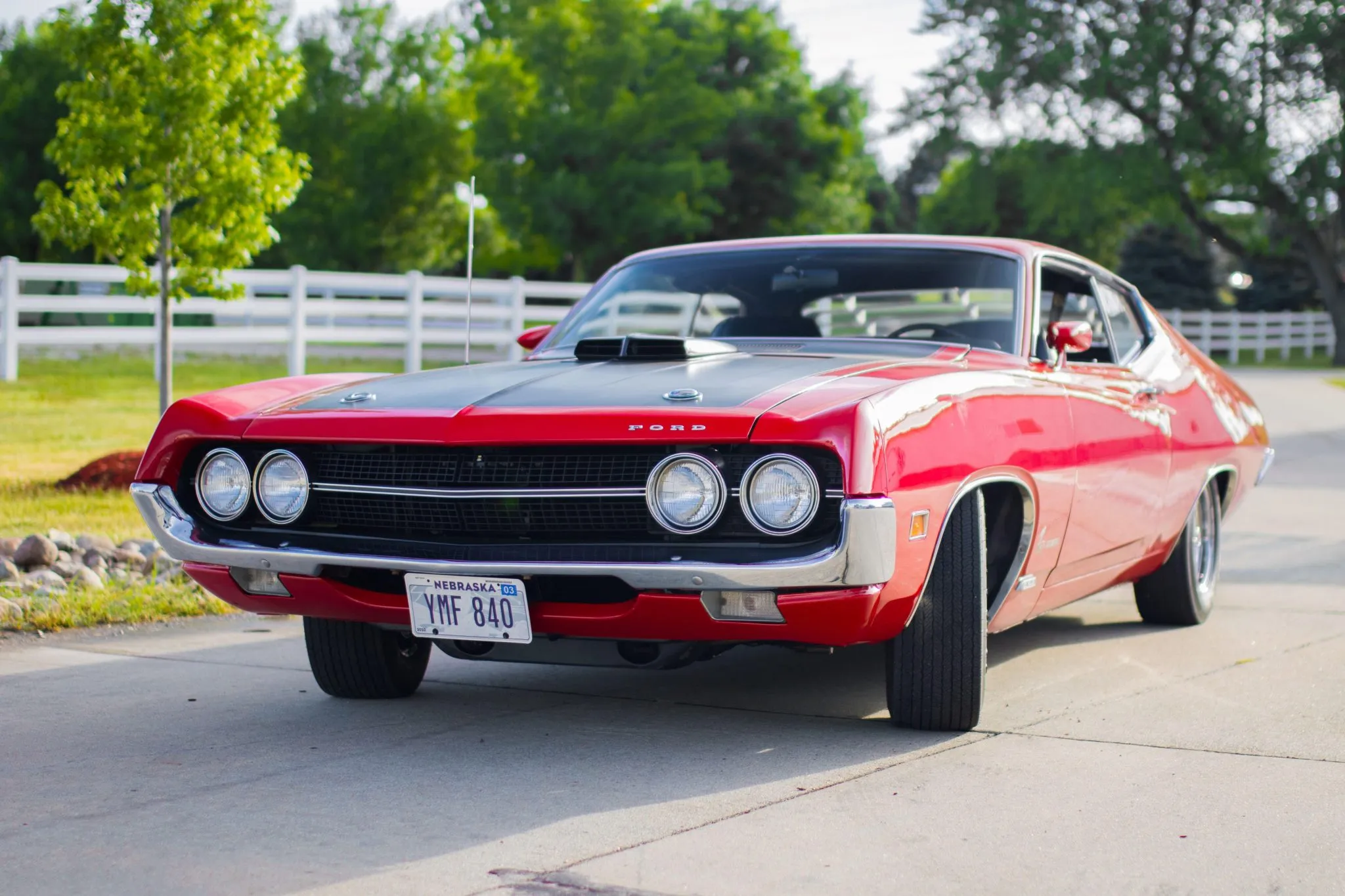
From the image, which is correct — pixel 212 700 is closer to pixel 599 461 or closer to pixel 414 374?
pixel 414 374

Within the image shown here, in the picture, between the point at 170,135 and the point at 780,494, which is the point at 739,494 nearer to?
the point at 780,494

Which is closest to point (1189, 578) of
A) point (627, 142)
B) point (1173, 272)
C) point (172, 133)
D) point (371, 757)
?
point (371, 757)

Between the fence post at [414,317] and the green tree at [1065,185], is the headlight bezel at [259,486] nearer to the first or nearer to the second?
the fence post at [414,317]

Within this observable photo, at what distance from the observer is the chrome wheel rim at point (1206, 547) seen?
6703 mm

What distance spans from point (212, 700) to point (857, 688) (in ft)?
6.53

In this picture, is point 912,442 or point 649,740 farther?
point 649,740

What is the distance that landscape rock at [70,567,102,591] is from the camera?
714 centimetres

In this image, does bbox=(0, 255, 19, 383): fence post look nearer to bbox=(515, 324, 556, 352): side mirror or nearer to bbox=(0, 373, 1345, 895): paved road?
bbox=(0, 373, 1345, 895): paved road

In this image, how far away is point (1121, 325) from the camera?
6.52 metres

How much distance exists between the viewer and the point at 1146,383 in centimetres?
607

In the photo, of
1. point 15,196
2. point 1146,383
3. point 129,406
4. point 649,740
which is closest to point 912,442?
point 649,740

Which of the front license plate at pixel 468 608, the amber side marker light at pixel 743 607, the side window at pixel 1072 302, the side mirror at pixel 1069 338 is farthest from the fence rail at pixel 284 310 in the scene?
the amber side marker light at pixel 743 607

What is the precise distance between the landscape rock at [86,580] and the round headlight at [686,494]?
12.4 ft

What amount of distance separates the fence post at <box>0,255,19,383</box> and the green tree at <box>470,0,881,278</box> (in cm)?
3176
